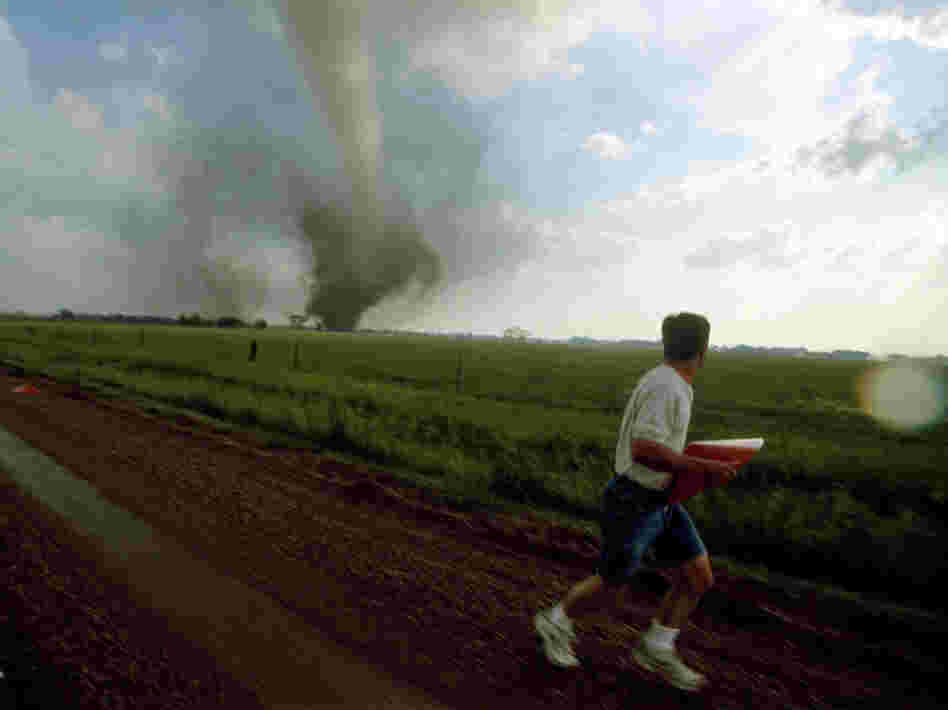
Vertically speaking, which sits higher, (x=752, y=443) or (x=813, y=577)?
(x=752, y=443)

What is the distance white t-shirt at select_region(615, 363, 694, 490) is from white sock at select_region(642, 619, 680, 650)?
86 centimetres

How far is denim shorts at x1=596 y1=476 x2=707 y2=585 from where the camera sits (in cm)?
250

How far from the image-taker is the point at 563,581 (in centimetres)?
390

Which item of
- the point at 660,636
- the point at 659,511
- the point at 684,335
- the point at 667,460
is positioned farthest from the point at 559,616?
the point at 684,335

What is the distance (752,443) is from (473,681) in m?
1.89

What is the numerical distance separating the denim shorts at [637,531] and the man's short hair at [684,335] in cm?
70

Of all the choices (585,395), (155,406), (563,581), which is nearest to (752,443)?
(563,581)

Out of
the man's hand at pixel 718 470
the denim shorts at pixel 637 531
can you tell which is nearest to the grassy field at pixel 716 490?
the denim shorts at pixel 637 531

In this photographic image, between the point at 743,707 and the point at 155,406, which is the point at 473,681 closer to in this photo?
the point at 743,707

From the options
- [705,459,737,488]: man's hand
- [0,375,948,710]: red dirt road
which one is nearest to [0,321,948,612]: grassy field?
[0,375,948,710]: red dirt road

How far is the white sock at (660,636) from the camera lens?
2646 mm

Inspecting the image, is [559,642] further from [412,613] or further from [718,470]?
[718,470]

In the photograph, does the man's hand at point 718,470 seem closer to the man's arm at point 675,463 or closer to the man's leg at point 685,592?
the man's arm at point 675,463

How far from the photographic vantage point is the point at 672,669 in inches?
104
